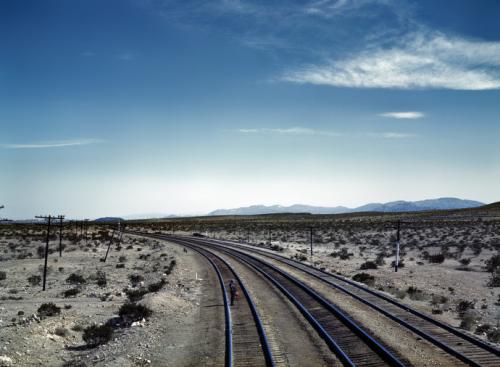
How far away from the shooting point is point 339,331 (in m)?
13.3

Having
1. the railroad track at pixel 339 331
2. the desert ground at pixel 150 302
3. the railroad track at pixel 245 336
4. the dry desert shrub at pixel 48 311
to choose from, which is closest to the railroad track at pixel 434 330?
the desert ground at pixel 150 302

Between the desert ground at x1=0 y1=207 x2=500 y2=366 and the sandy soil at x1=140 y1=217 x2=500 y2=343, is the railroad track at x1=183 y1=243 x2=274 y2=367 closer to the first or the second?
the desert ground at x1=0 y1=207 x2=500 y2=366

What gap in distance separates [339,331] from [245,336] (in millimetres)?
3181

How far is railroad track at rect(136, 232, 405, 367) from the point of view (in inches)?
424

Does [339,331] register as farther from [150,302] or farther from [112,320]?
[112,320]

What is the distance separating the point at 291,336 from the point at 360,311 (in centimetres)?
423

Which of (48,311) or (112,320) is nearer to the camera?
(112,320)

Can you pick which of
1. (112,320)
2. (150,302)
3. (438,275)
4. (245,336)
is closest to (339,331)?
(245,336)

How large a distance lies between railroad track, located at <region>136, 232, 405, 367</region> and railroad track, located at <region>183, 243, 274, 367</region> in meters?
1.97

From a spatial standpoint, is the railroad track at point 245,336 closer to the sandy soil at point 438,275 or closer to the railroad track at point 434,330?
the railroad track at point 434,330

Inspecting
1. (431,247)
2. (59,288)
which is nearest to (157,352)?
(59,288)

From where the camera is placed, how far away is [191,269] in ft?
99.7

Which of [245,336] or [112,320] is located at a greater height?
[245,336]

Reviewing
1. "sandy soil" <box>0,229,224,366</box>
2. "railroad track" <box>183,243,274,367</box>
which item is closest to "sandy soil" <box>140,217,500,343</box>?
"railroad track" <box>183,243,274,367</box>
